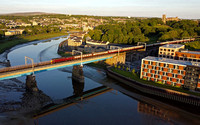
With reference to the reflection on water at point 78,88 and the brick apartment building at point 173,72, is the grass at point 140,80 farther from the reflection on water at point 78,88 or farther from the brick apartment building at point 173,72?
the reflection on water at point 78,88

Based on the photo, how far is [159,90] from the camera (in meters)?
51.0

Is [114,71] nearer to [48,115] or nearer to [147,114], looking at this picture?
[147,114]

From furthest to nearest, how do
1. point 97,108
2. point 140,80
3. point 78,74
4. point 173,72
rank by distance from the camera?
1. point 78,74
2. point 140,80
3. point 173,72
4. point 97,108

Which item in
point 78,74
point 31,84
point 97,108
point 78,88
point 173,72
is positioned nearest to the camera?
point 97,108

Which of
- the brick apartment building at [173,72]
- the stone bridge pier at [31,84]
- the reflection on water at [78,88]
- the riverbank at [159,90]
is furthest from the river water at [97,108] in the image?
the brick apartment building at [173,72]

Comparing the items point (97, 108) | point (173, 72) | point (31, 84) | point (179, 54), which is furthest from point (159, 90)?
point (31, 84)

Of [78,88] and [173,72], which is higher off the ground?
[173,72]

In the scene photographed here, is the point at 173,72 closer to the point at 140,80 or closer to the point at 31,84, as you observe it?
the point at 140,80

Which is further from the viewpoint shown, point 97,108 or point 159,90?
point 159,90

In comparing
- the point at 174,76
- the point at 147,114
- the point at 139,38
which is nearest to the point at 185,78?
the point at 174,76

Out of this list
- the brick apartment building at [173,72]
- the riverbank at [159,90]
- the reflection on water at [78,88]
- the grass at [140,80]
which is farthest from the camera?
the reflection on water at [78,88]

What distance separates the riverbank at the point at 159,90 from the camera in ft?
152

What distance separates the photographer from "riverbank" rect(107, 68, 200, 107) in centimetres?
4623

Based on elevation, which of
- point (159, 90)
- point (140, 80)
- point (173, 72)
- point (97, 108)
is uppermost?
point (173, 72)
